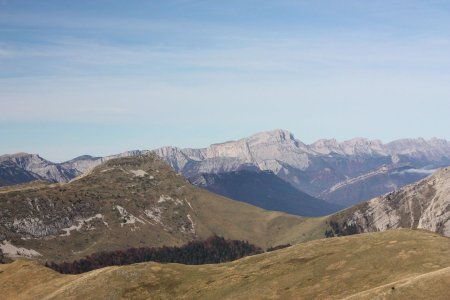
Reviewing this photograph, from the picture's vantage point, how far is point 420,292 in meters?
86.1

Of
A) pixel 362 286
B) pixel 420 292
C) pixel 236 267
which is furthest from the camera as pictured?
pixel 236 267

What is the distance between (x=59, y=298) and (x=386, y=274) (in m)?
91.2

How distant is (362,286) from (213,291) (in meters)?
42.8

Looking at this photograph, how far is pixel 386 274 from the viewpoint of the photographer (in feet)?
374

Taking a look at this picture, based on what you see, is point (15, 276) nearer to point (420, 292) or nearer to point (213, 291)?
point (213, 291)

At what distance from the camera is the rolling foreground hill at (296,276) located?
109688 millimetres

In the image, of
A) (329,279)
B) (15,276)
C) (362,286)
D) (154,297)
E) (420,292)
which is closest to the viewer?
(420,292)

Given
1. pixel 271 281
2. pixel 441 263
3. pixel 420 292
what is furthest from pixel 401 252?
pixel 420 292

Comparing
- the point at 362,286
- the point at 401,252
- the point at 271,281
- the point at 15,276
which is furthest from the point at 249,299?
the point at 15,276

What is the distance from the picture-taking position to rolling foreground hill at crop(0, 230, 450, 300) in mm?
109688

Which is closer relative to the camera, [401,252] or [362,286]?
[362,286]

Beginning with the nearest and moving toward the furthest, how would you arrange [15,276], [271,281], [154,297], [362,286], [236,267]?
[362,286] → [271,281] → [154,297] → [236,267] → [15,276]

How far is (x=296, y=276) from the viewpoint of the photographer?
425ft

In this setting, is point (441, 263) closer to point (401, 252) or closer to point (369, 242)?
point (401, 252)
